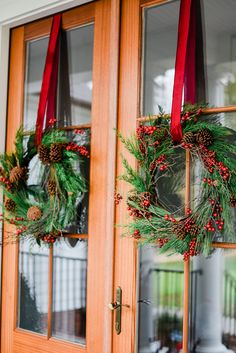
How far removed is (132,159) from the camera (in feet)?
6.82

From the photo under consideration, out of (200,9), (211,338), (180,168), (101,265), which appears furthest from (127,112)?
(211,338)

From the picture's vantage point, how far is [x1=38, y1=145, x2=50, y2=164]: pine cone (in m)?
2.20

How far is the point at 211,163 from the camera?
1.75m

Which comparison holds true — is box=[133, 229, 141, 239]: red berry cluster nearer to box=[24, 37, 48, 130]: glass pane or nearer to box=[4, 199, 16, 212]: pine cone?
box=[4, 199, 16, 212]: pine cone

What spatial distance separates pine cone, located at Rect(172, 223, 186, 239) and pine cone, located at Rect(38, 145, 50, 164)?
74cm

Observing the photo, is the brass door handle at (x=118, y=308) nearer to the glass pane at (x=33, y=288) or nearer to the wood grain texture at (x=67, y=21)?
the glass pane at (x=33, y=288)

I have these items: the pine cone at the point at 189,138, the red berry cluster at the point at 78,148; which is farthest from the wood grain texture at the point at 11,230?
the pine cone at the point at 189,138

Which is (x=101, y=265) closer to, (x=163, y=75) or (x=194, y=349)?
(x=194, y=349)

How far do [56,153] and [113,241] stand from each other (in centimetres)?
48

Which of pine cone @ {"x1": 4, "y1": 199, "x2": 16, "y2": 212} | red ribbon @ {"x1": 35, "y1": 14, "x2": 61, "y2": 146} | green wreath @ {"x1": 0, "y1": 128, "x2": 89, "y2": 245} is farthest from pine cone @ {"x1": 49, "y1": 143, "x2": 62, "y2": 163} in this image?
pine cone @ {"x1": 4, "y1": 199, "x2": 16, "y2": 212}

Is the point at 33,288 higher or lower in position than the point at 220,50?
lower

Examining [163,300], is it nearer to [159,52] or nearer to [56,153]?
[56,153]

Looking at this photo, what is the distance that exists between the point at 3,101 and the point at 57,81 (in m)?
0.36

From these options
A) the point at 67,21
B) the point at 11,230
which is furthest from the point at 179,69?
the point at 11,230
